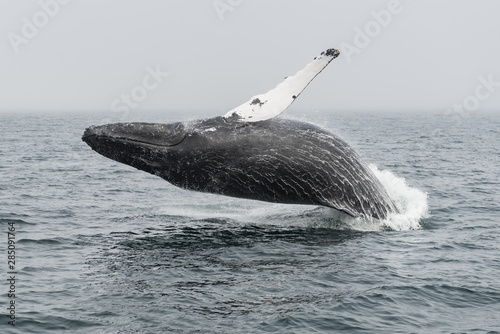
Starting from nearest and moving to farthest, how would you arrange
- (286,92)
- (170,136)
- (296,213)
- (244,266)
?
(244,266) < (286,92) < (170,136) < (296,213)

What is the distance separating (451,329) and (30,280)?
7770 mm

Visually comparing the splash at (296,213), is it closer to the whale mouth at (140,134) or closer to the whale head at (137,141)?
the whale head at (137,141)

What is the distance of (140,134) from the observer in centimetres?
1422

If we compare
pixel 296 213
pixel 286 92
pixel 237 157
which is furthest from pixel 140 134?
pixel 296 213

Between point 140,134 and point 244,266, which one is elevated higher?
point 140,134

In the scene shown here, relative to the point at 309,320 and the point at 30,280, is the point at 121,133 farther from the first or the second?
the point at 309,320

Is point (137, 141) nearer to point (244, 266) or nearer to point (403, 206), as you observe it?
point (244, 266)

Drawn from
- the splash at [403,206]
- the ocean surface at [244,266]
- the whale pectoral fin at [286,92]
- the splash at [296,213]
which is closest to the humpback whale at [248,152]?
the whale pectoral fin at [286,92]

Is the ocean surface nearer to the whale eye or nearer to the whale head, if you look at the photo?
the whale head

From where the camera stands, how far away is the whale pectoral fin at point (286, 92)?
1382cm

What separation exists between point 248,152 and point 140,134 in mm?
2451

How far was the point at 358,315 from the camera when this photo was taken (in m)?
10.7

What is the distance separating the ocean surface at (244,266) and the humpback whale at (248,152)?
53.0 inches

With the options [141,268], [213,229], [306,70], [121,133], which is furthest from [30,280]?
[306,70]
